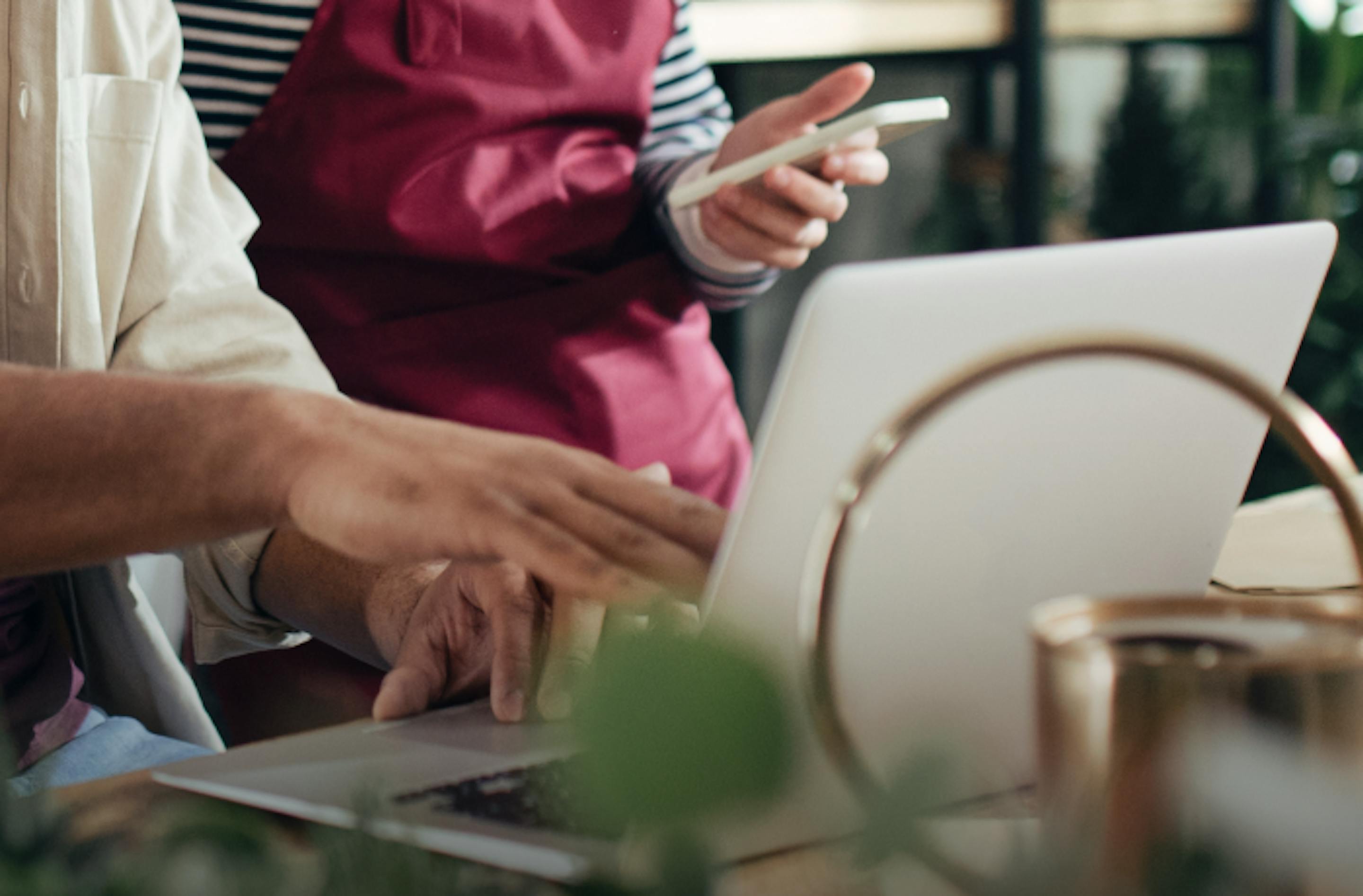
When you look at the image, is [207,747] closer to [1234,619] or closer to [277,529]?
[277,529]

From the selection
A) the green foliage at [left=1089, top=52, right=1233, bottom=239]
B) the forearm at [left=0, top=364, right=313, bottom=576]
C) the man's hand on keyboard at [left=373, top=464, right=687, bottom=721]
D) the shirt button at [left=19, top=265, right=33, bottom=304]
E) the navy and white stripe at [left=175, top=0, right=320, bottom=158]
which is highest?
the navy and white stripe at [left=175, top=0, right=320, bottom=158]

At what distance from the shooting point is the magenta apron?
1.13 m

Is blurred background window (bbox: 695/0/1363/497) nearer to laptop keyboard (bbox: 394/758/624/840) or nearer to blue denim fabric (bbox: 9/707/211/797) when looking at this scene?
blue denim fabric (bbox: 9/707/211/797)

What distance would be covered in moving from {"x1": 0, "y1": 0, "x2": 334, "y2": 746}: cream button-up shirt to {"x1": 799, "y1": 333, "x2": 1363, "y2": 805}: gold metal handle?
2.10 feet

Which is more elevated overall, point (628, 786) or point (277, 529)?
point (628, 786)

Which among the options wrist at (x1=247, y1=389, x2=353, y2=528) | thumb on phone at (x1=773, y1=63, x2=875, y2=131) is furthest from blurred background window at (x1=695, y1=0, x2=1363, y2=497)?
wrist at (x1=247, y1=389, x2=353, y2=528)

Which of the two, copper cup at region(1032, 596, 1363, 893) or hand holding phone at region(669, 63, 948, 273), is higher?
copper cup at region(1032, 596, 1363, 893)

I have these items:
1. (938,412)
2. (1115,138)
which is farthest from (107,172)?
(1115,138)

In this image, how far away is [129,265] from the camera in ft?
3.14

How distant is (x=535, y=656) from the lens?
0.62 metres

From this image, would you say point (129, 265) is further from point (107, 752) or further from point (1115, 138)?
point (1115, 138)

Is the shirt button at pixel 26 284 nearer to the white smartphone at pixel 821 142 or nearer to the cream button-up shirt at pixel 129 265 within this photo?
the cream button-up shirt at pixel 129 265

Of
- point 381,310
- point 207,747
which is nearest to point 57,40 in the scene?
point 381,310

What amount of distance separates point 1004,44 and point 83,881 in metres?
2.58
